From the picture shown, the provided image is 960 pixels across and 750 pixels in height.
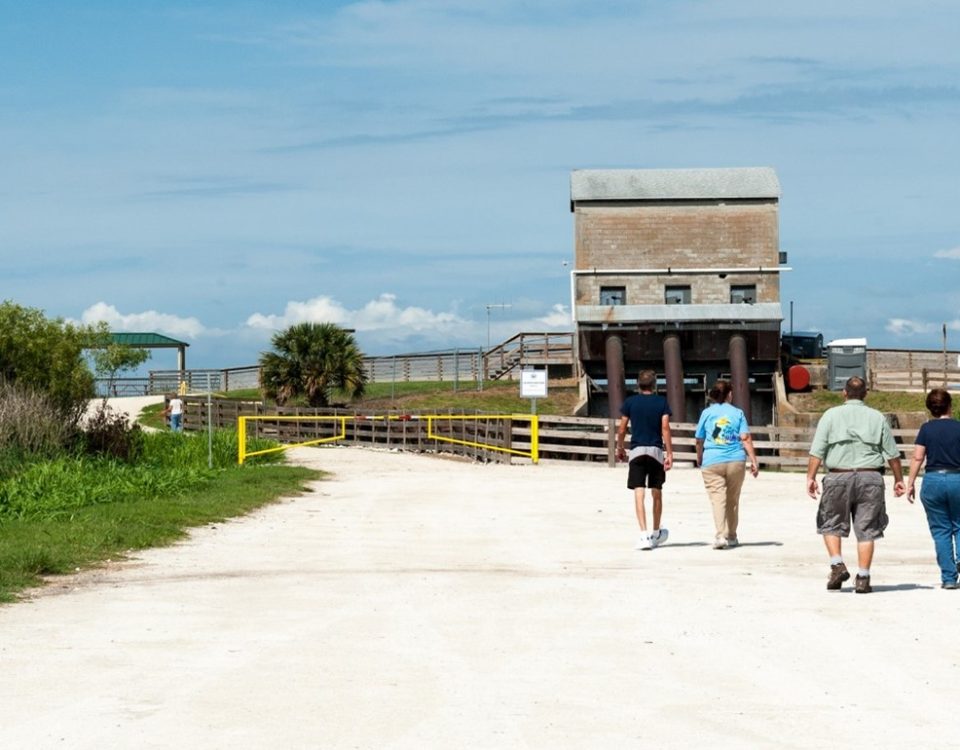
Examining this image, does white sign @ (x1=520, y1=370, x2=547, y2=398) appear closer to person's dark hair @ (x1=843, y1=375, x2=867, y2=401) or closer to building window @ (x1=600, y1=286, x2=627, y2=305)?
building window @ (x1=600, y1=286, x2=627, y2=305)

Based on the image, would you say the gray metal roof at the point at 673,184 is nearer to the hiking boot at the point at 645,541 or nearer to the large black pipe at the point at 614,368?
the large black pipe at the point at 614,368

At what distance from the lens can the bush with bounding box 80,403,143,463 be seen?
33.1m

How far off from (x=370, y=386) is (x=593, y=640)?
187ft

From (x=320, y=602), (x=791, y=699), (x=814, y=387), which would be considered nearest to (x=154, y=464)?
(x=320, y=602)

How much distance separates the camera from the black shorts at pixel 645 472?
56.1ft

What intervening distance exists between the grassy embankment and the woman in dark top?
305 inches

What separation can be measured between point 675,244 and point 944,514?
137ft

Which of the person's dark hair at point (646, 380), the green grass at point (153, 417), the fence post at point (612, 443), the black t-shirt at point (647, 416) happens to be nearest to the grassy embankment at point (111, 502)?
the black t-shirt at point (647, 416)

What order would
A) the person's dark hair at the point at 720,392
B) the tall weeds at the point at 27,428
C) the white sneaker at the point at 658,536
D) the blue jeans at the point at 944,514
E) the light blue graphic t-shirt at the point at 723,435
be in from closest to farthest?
the blue jeans at the point at 944,514, the person's dark hair at the point at 720,392, the light blue graphic t-shirt at the point at 723,435, the white sneaker at the point at 658,536, the tall weeds at the point at 27,428

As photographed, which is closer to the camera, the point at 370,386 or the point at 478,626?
the point at 478,626

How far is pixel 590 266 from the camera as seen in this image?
179ft

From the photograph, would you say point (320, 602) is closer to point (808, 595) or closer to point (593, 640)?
point (593, 640)

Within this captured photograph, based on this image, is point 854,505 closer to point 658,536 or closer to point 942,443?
point 942,443

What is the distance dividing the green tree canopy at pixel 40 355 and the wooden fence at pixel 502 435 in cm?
339
